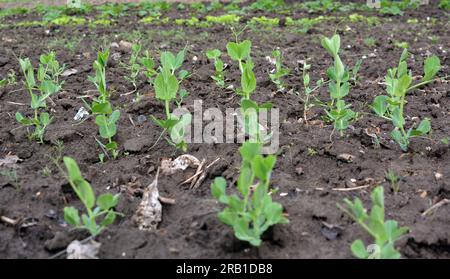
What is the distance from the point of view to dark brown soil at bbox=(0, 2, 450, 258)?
204cm

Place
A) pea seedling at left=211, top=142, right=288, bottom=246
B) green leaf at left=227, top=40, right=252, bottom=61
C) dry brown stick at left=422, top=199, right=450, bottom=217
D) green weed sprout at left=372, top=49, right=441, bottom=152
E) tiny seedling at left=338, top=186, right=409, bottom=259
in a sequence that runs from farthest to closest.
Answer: green leaf at left=227, top=40, right=252, bottom=61, green weed sprout at left=372, top=49, right=441, bottom=152, dry brown stick at left=422, top=199, right=450, bottom=217, pea seedling at left=211, top=142, right=288, bottom=246, tiny seedling at left=338, top=186, right=409, bottom=259

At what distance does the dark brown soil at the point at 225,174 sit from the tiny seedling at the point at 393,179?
27 mm

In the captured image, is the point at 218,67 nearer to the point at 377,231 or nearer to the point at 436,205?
the point at 436,205

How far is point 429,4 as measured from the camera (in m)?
8.36

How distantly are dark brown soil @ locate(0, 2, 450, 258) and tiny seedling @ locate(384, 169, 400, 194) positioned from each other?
27 mm

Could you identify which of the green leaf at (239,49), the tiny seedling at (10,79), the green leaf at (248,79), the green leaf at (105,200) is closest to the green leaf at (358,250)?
the green leaf at (105,200)

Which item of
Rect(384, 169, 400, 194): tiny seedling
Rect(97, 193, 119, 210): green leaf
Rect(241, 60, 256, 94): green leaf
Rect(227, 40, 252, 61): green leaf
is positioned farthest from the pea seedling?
Rect(227, 40, 252, 61): green leaf

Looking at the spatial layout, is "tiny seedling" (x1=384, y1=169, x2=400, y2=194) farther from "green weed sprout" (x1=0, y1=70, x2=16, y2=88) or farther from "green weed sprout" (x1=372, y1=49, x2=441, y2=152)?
"green weed sprout" (x1=0, y1=70, x2=16, y2=88)

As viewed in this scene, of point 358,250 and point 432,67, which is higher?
point 432,67

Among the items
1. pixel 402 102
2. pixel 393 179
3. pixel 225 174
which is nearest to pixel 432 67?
pixel 402 102

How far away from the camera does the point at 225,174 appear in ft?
8.39

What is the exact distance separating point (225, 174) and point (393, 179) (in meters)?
0.73
